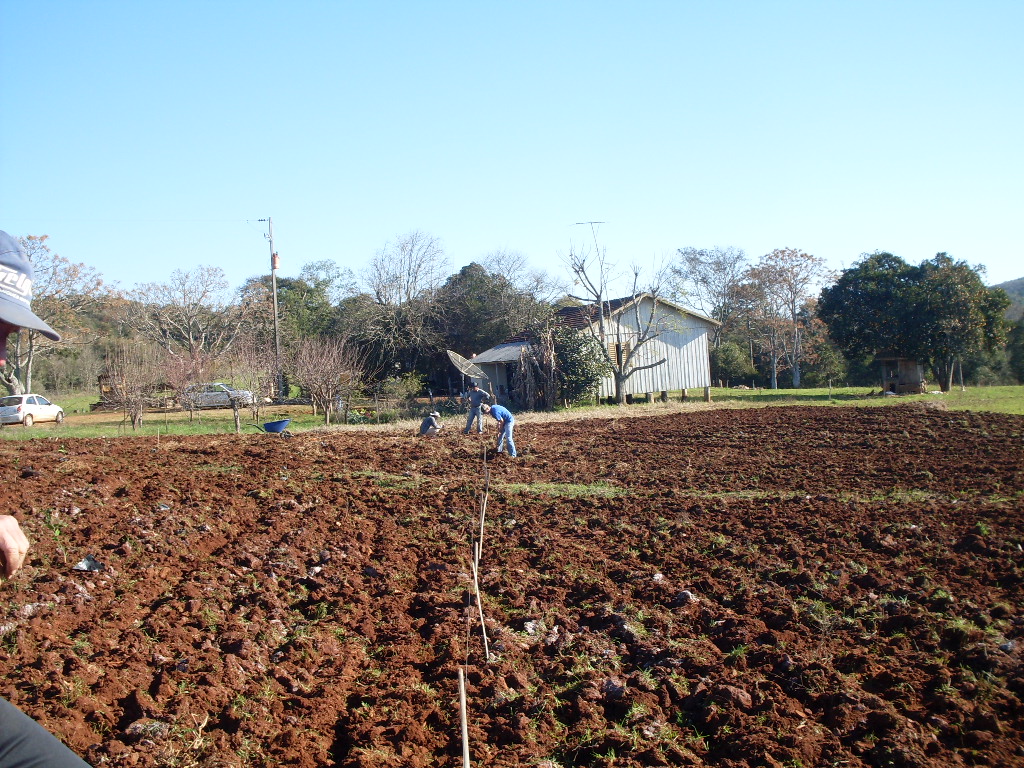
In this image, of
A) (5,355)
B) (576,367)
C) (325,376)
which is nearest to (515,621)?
(5,355)

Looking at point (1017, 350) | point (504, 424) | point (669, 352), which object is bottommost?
point (504, 424)

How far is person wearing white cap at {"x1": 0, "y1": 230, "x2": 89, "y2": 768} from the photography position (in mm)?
1841

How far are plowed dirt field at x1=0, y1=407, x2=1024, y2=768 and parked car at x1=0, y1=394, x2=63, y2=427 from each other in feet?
68.8

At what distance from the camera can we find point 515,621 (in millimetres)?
6281

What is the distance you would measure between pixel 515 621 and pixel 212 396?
31293 mm

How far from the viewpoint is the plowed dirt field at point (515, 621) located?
14.5 ft

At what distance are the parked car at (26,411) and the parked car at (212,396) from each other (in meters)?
5.54

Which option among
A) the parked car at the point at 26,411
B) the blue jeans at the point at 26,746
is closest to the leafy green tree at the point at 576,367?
the parked car at the point at 26,411

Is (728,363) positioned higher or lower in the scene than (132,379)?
higher

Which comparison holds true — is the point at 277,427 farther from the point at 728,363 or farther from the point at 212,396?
the point at 728,363

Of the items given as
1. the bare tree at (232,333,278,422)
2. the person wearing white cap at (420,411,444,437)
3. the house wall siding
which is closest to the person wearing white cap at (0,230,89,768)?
the person wearing white cap at (420,411,444,437)

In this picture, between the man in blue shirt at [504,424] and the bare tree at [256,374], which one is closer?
the man in blue shirt at [504,424]

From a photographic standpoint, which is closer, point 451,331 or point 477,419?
point 477,419

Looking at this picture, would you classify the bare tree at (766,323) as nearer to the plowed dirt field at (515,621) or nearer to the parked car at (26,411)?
the parked car at (26,411)
